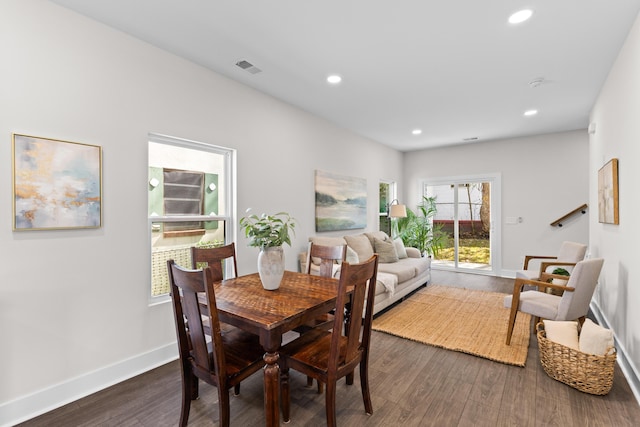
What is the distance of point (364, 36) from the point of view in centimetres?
249

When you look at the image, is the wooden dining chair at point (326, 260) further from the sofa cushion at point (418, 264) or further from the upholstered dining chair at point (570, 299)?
the sofa cushion at point (418, 264)

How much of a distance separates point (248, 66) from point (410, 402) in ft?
10.4

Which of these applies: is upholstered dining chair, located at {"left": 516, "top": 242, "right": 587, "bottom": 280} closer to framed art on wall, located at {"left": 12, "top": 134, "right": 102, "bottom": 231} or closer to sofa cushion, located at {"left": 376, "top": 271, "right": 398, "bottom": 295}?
sofa cushion, located at {"left": 376, "top": 271, "right": 398, "bottom": 295}

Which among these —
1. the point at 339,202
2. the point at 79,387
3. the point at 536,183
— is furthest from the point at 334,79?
the point at 536,183

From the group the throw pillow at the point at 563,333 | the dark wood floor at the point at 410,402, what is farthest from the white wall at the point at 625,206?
the dark wood floor at the point at 410,402

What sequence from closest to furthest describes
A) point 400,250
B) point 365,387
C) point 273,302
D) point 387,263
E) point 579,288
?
point 273,302
point 365,387
point 579,288
point 387,263
point 400,250

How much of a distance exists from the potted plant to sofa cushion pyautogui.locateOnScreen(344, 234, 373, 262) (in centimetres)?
178

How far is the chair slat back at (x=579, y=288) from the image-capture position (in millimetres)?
2618

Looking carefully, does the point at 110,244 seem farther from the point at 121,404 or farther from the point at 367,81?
the point at 367,81

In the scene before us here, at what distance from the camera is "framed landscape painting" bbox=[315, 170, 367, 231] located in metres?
4.57

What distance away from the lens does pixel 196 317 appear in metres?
1.65

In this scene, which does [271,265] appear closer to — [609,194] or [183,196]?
[183,196]

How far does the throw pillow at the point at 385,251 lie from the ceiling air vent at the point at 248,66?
313 centimetres

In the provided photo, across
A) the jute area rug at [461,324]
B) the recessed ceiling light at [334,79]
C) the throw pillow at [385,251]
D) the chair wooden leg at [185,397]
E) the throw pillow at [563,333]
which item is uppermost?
the recessed ceiling light at [334,79]
